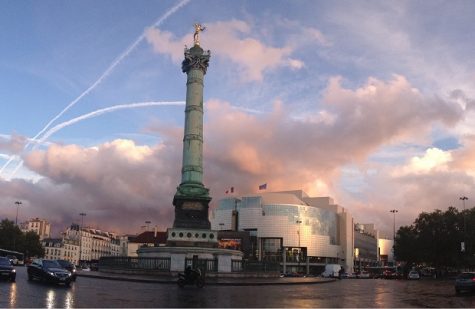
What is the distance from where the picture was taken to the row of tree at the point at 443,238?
275 feet

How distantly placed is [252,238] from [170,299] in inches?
4709

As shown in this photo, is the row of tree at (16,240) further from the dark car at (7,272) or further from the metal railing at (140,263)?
the dark car at (7,272)

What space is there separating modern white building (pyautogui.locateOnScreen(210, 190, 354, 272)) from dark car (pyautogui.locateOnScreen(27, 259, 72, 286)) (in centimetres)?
10209

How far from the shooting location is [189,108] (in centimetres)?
5459

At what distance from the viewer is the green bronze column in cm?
5084

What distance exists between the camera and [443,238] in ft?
286

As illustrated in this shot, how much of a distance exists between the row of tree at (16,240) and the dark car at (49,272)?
84.5 metres

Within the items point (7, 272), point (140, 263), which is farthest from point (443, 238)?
point (7, 272)

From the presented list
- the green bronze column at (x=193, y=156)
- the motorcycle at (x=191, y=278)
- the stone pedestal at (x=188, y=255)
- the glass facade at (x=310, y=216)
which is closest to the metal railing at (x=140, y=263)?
the stone pedestal at (x=188, y=255)

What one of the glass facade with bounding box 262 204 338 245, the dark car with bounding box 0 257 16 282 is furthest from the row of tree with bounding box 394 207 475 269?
the dark car with bounding box 0 257 16 282

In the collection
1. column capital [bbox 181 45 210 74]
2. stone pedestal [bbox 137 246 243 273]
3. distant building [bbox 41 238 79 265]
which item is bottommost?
distant building [bbox 41 238 79 265]

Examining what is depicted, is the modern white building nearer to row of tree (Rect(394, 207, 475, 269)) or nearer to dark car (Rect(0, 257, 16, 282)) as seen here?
row of tree (Rect(394, 207, 475, 269))

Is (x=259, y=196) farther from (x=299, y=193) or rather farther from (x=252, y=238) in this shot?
(x=299, y=193)

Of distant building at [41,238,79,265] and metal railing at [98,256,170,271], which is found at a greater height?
metal railing at [98,256,170,271]
